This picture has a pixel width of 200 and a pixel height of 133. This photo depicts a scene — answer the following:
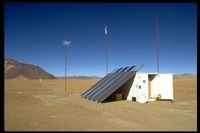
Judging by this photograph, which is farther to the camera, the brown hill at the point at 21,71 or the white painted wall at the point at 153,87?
the brown hill at the point at 21,71

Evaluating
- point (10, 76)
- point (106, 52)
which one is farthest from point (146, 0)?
point (10, 76)

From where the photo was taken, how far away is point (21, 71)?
573ft

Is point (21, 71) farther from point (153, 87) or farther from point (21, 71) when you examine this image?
point (153, 87)

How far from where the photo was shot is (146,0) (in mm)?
4586

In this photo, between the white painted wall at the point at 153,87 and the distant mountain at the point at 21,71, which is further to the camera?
the distant mountain at the point at 21,71

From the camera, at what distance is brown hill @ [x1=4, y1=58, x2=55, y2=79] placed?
16156 centimetres

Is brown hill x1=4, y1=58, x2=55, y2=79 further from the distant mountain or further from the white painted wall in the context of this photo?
the white painted wall

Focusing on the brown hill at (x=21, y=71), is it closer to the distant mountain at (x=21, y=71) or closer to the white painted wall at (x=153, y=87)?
the distant mountain at (x=21, y=71)

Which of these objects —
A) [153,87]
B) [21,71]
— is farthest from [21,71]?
[153,87]

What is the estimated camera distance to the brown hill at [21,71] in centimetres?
16156

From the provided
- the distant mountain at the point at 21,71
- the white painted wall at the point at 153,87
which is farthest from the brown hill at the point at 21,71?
the white painted wall at the point at 153,87

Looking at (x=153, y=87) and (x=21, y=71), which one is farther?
(x=21, y=71)
